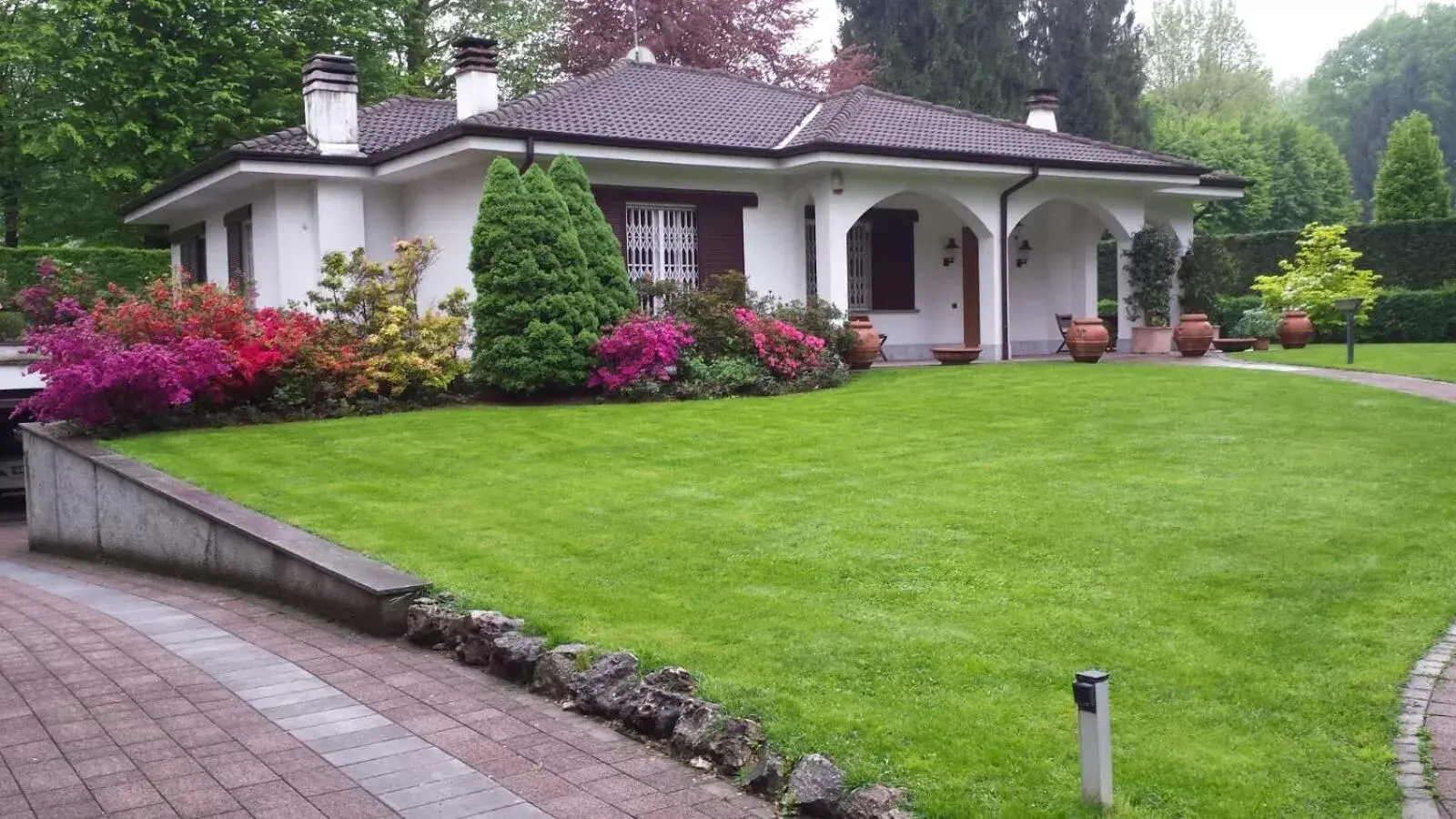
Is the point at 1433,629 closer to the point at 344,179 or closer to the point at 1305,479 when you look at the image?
the point at 1305,479

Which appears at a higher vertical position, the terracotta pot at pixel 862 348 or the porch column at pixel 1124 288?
the porch column at pixel 1124 288

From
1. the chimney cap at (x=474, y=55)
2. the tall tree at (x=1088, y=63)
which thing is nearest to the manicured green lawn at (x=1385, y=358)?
the chimney cap at (x=474, y=55)

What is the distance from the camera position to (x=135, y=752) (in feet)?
16.1

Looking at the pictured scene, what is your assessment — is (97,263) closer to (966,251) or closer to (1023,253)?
(966,251)

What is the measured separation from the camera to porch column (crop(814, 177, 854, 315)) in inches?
696

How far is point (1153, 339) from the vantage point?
1998 centimetres

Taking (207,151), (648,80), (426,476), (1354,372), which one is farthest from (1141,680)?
(207,151)

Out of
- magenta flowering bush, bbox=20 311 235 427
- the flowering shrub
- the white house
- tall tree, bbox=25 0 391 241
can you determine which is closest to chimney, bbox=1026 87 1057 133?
the white house

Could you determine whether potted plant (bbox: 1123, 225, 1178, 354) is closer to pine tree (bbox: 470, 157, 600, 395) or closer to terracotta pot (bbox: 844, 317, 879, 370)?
terracotta pot (bbox: 844, 317, 879, 370)

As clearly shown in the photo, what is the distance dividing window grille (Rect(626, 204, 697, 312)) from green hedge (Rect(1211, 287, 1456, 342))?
11308 mm

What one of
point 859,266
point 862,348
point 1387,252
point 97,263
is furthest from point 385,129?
point 1387,252

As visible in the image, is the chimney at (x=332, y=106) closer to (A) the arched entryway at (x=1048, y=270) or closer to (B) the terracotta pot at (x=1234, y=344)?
(A) the arched entryway at (x=1048, y=270)

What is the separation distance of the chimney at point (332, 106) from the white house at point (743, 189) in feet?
0.09

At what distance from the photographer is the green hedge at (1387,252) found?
26094 mm
